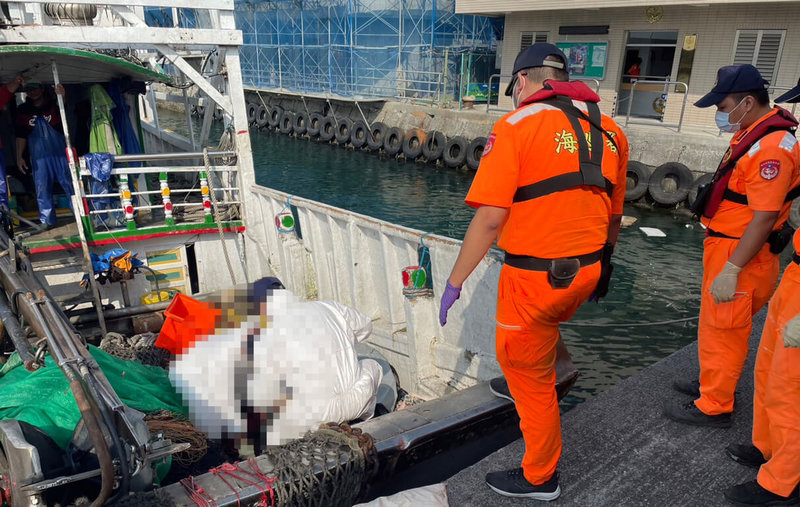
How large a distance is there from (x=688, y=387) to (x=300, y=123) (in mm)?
23463

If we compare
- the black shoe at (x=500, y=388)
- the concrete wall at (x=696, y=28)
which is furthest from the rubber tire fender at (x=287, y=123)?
the black shoe at (x=500, y=388)

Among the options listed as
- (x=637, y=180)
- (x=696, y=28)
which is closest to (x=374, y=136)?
(x=637, y=180)

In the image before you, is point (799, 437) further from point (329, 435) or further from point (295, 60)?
point (295, 60)

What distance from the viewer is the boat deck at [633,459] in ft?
8.68

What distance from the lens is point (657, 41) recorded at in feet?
59.9

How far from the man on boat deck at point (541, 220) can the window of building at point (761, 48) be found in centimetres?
1586

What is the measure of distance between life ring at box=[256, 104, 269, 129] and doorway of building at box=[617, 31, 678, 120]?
53.1 feet

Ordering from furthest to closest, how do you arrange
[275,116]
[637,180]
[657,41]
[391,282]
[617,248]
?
1. [275,116]
2. [657,41]
3. [637,180]
4. [617,248]
5. [391,282]

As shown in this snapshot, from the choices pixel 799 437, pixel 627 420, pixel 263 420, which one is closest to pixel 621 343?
pixel 627 420

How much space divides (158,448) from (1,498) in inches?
22.0

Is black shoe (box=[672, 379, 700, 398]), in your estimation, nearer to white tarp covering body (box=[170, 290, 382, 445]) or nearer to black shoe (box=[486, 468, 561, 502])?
black shoe (box=[486, 468, 561, 502])

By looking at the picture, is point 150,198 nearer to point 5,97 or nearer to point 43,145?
point 43,145

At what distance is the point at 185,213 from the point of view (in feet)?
24.2

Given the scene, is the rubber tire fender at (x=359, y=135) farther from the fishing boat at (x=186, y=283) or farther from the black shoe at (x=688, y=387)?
the black shoe at (x=688, y=387)
